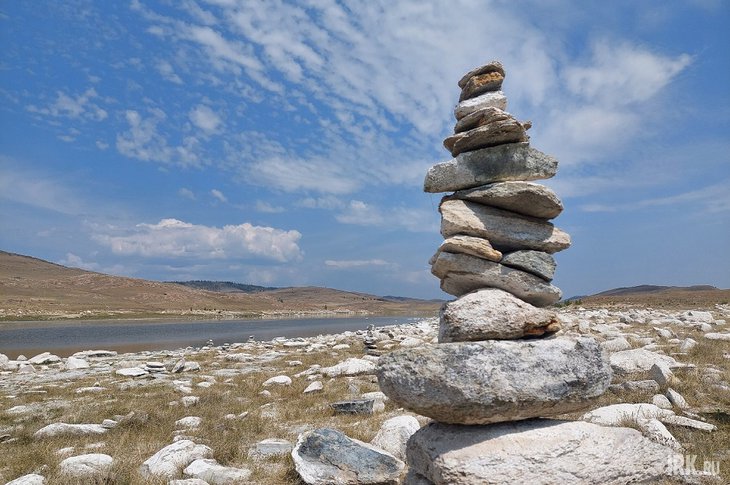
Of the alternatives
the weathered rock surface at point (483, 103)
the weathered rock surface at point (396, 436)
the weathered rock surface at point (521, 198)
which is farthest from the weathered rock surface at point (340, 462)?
the weathered rock surface at point (483, 103)

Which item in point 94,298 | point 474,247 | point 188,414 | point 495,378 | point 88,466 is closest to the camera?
point 495,378

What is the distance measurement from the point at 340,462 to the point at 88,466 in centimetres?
438

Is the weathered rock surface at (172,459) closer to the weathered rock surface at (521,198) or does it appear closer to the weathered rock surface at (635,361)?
the weathered rock surface at (521,198)

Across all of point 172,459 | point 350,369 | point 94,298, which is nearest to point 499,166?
point 172,459

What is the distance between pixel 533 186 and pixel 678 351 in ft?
45.1

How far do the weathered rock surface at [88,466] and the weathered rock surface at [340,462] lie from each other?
3.20 meters

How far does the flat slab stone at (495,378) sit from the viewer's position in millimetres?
6133

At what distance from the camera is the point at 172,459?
8148 mm

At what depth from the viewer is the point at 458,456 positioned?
600cm

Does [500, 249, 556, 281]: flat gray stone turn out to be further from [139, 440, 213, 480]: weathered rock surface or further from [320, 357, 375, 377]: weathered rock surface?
[320, 357, 375, 377]: weathered rock surface

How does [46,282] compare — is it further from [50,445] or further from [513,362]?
[513,362]

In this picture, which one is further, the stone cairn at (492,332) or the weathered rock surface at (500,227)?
the weathered rock surface at (500,227)

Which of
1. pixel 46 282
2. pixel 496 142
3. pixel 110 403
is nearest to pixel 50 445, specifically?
pixel 110 403

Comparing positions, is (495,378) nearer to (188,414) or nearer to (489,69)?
(489,69)
